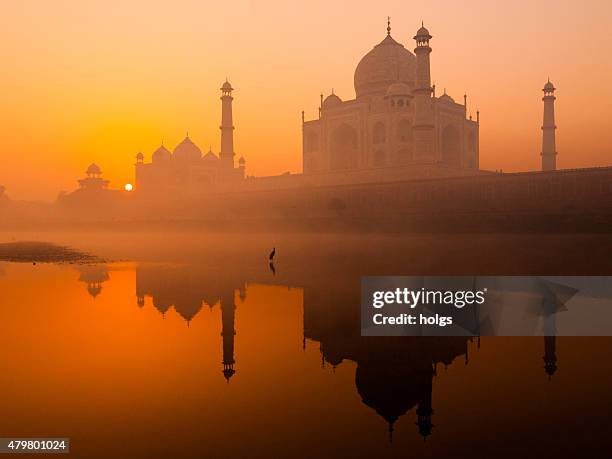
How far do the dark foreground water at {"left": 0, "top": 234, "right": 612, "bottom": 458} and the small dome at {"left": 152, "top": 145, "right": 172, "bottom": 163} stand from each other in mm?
46219

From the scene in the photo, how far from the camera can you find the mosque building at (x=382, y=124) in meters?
36.4

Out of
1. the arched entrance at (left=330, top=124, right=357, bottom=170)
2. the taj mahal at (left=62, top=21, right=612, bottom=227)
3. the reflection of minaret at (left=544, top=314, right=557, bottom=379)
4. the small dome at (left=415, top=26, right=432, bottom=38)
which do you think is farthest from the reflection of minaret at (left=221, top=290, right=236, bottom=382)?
the arched entrance at (left=330, top=124, right=357, bottom=170)

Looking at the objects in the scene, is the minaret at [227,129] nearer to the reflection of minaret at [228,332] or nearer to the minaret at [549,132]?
the minaret at [549,132]

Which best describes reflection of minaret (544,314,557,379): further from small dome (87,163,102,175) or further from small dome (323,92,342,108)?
small dome (87,163,102,175)

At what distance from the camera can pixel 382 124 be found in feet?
124

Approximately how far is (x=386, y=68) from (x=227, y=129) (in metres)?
13.1

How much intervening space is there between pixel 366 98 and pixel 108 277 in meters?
28.5

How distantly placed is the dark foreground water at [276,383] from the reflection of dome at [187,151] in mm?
44266

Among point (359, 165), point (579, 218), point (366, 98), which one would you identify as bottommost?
point (579, 218)

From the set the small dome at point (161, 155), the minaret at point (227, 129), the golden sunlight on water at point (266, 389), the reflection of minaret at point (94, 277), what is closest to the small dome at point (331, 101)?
the minaret at point (227, 129)

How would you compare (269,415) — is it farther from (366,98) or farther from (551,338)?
(366,98)

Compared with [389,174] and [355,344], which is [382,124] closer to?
[389,174]

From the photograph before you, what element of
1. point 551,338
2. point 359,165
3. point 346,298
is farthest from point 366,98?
point 551,338

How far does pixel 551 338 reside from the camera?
6621 millimetres
